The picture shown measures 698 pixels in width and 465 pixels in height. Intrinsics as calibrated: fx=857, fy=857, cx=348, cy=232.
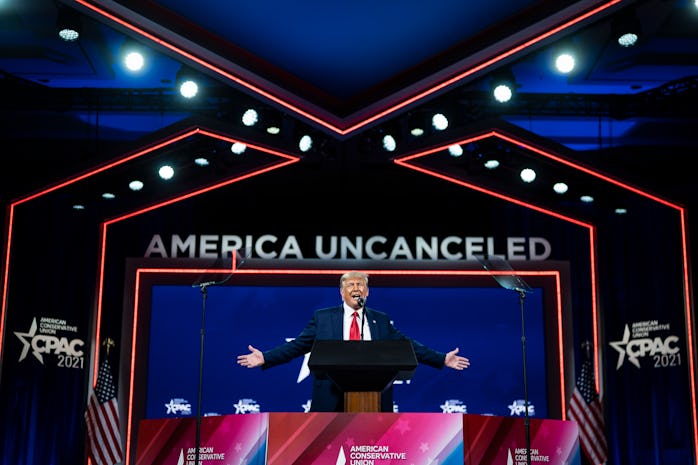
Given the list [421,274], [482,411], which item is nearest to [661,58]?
[421,274]

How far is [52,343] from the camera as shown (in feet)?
27.7

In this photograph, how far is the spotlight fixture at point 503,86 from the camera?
7.37 m

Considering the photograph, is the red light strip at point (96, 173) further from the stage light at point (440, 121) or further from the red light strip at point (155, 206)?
the stage light at point (440, 121)

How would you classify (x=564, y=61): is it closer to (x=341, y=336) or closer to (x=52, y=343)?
(x=341, y=336)

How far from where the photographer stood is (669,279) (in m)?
8.88

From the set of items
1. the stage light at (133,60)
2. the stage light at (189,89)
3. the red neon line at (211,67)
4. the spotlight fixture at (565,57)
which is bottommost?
the red neon line at (211,67)

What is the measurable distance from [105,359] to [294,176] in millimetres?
2766

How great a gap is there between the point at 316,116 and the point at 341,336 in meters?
2.16


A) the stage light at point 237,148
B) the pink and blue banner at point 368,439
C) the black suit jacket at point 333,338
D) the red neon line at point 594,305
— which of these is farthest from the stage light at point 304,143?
the pink and blue banner at point 368,439

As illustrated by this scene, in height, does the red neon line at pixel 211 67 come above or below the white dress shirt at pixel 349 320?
above

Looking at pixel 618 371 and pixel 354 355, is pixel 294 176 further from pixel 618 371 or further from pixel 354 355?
pixel 354 355

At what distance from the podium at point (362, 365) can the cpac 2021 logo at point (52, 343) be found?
5159 mm

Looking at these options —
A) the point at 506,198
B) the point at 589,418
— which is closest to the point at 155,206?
the point at 506,198

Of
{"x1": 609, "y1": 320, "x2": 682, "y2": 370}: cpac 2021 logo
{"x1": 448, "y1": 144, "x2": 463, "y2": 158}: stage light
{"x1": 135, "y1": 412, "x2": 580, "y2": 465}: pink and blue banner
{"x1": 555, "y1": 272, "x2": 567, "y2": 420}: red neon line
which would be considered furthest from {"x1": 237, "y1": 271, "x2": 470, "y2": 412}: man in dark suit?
{"x1": 609, "y1": 320, "x2": 682, "y2": 370}: cpac 2021 logo
